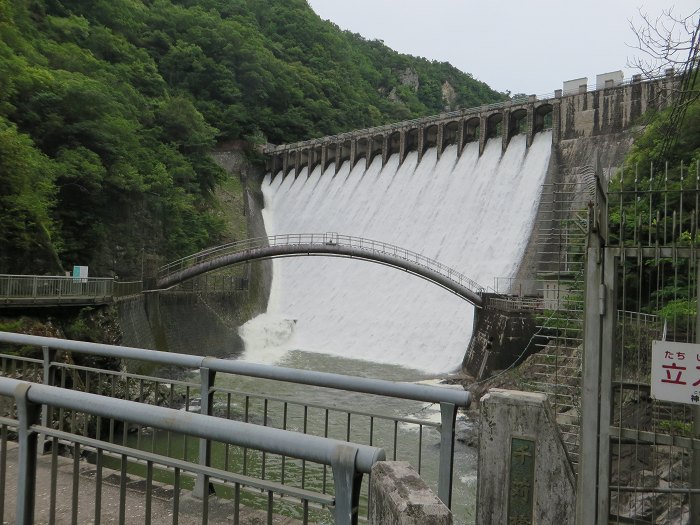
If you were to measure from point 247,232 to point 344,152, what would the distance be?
8.34m

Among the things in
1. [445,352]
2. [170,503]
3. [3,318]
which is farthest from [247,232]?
[170,503]

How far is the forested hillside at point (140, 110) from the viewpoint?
18047mm

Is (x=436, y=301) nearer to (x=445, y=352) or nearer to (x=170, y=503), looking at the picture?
(x=445, y=352)

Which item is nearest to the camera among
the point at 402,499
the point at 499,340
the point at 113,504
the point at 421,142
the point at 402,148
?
the point at 402,499

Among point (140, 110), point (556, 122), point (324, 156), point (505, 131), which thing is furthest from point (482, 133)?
point (140, 110)

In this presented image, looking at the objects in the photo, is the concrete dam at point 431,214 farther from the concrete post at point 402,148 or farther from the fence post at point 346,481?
the fence post at point 346,481

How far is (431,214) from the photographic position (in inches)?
1064

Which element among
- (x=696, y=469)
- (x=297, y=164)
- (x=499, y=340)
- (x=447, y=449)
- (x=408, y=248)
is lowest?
(x=499, y=340)

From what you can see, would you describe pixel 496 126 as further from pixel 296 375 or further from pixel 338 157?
pixel 296 375

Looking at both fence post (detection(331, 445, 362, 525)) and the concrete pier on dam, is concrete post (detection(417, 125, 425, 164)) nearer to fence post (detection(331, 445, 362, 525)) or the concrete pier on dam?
the concrete pier on dam

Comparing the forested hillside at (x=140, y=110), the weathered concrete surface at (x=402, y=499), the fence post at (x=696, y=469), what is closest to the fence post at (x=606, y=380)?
the fence post at (x=696, y=469)

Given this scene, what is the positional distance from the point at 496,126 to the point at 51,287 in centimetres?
2283

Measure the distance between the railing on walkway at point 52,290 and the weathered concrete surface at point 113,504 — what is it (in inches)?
416

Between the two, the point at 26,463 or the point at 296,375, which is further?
the point at 296,375
